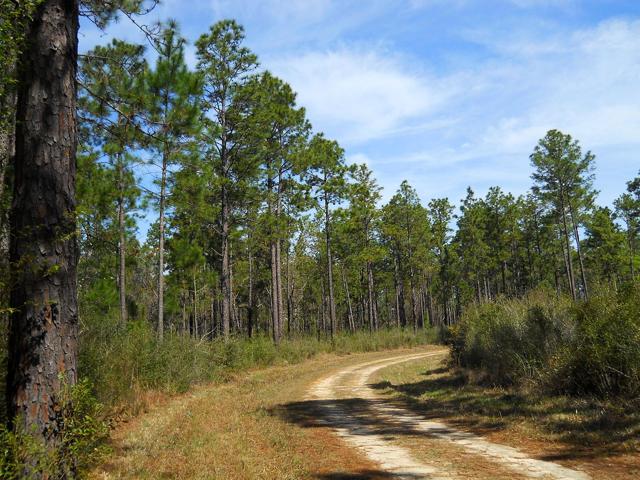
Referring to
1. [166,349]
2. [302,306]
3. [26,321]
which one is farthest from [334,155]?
[302,306]

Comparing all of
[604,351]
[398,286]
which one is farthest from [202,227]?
[398,286]

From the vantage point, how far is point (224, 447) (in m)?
7.49

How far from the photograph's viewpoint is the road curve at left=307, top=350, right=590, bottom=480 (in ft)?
19.6

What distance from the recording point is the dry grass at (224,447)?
620 cm

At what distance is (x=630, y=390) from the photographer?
877 centimetres

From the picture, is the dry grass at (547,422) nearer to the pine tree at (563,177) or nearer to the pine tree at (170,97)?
the pine tree at (170,97)

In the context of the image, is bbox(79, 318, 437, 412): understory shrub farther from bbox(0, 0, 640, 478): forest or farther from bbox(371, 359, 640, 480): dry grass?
bbox(371, 359, 640, 480): dry grass

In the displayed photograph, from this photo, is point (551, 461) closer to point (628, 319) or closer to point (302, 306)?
point (628, 319)

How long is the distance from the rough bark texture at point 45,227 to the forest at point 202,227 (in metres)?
0.02

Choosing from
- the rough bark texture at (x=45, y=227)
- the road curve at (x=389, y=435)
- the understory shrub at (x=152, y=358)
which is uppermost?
the rough bark texture at (x=45, y=227)

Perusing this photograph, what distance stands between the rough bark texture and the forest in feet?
0.06

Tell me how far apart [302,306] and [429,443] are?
57.7 m

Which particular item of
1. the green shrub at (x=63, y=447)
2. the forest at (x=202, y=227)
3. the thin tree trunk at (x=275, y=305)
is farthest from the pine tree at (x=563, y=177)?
the green shrub at (x=63, y=447)

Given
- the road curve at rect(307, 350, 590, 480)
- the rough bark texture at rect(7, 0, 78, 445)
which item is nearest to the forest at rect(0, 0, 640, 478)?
the rough bark texture at rect(7, 0, 78, 445)
